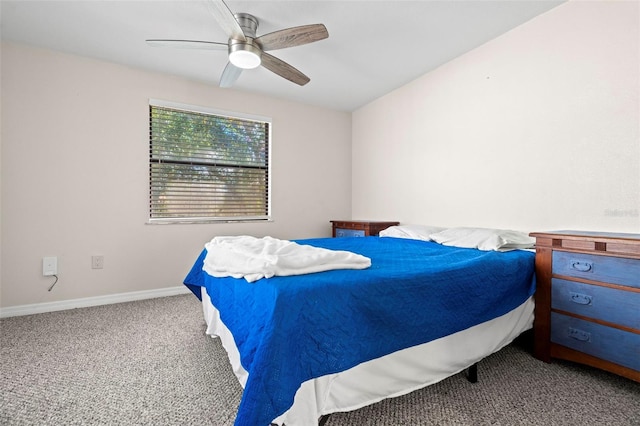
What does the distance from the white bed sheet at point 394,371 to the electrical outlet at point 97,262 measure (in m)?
1.76

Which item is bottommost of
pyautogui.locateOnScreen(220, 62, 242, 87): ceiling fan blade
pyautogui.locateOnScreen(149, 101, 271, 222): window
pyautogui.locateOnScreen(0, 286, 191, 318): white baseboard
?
pyautogui.locateOnScreen(0, 286, 191, 318): white baseboard

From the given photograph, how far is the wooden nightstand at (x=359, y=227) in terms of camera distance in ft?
10.9

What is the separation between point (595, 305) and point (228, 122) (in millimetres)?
3509

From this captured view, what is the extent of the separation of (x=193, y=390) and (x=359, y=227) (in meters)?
2.40

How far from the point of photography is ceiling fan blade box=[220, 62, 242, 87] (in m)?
2.24

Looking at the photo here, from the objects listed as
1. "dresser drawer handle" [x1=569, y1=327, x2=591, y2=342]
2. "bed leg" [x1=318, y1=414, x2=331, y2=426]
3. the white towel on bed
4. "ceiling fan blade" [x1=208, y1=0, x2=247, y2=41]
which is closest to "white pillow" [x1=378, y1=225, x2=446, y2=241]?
"dresser drawer handle" [x1=569, y1=327, x2=591, y2=342]

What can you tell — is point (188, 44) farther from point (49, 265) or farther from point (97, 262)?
point (49, 265)

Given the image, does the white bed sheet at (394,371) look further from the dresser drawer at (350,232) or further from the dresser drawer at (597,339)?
the dresser drawer at (350,232)

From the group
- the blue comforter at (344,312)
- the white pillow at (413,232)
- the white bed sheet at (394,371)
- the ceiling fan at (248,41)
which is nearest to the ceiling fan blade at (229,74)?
the ceiling fan at (248,41)

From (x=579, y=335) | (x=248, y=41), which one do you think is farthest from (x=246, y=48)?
(x=579, y=335)

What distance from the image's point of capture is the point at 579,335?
159cm

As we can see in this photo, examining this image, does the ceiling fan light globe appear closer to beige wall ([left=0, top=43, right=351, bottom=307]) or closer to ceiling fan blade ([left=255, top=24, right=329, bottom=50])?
ceiling fan blade ([left=255, top=24, right=329, bottom=50])

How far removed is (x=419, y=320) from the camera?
1.25m

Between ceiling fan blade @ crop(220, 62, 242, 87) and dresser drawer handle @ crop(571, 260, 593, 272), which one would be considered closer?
dresser drawer handle @ crop(571, 260, 593, 272)
